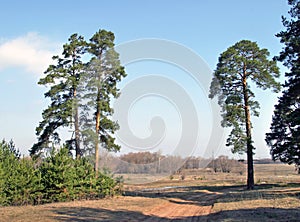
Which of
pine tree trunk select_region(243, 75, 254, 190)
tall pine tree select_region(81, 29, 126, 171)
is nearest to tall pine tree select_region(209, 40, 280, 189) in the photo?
pine tree trunk select_region(243, 75, 254, 190)

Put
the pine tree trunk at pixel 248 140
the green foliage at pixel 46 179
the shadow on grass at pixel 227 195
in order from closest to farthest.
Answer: the green foliage at pixel 46 179 < the shadow on grass at pixel 227 195 < the pine tree trunk at pixel 248 140

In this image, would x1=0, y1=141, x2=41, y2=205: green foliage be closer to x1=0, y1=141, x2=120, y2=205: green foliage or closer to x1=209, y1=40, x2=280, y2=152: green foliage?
x1=0, y1=141, x2=120, y2=205: green foliage

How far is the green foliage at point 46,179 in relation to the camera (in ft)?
67.3

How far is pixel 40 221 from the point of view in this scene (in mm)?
12836

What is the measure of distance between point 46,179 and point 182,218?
10.9 meters

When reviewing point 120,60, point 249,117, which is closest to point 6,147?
point 120,60

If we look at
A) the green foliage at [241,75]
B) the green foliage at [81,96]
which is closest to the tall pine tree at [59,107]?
the green foliage at [81,96]

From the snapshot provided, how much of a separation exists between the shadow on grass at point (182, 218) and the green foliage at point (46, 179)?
6071 millimetres

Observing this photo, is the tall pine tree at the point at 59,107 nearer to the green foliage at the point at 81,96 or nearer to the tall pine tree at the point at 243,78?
the green foliage at the point at 81,96

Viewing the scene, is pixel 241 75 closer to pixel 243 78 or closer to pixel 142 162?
pixel 243 78

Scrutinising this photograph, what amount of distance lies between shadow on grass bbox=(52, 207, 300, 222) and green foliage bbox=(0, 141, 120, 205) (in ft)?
19.9

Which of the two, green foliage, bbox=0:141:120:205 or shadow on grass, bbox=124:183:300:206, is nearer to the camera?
green foliage, bbox=0:141:120:205

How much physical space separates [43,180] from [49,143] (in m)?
5.64

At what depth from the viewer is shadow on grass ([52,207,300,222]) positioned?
12525 mm
